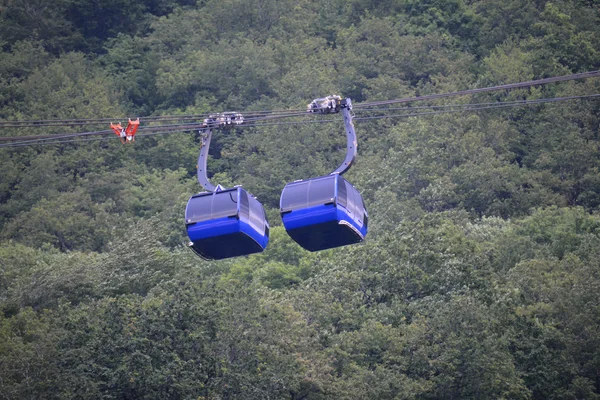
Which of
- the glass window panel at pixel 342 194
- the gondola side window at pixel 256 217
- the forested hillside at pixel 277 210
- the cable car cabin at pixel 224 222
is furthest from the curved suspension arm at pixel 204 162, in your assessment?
the forested hillside at pixel 277 210

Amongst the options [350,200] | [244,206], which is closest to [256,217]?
[244,206]

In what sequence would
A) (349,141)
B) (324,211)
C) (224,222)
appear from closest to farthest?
(324,211), (224,222), (349,141)

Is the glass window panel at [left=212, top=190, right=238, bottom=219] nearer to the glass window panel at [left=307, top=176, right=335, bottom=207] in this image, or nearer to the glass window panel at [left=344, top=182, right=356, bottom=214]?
the glass window panel at [left=307, top=176, right=335, bottom=207]

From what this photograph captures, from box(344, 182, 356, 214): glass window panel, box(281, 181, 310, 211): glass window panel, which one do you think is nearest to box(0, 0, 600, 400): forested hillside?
box(281, 181, 310, 211): glass window panel

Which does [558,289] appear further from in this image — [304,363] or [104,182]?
[104,182]

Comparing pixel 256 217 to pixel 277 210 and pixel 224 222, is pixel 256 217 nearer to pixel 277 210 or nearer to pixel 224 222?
pixel 224 222

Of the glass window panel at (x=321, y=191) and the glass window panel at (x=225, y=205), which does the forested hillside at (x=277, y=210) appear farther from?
the glass window panel at (x=321, y=191)
